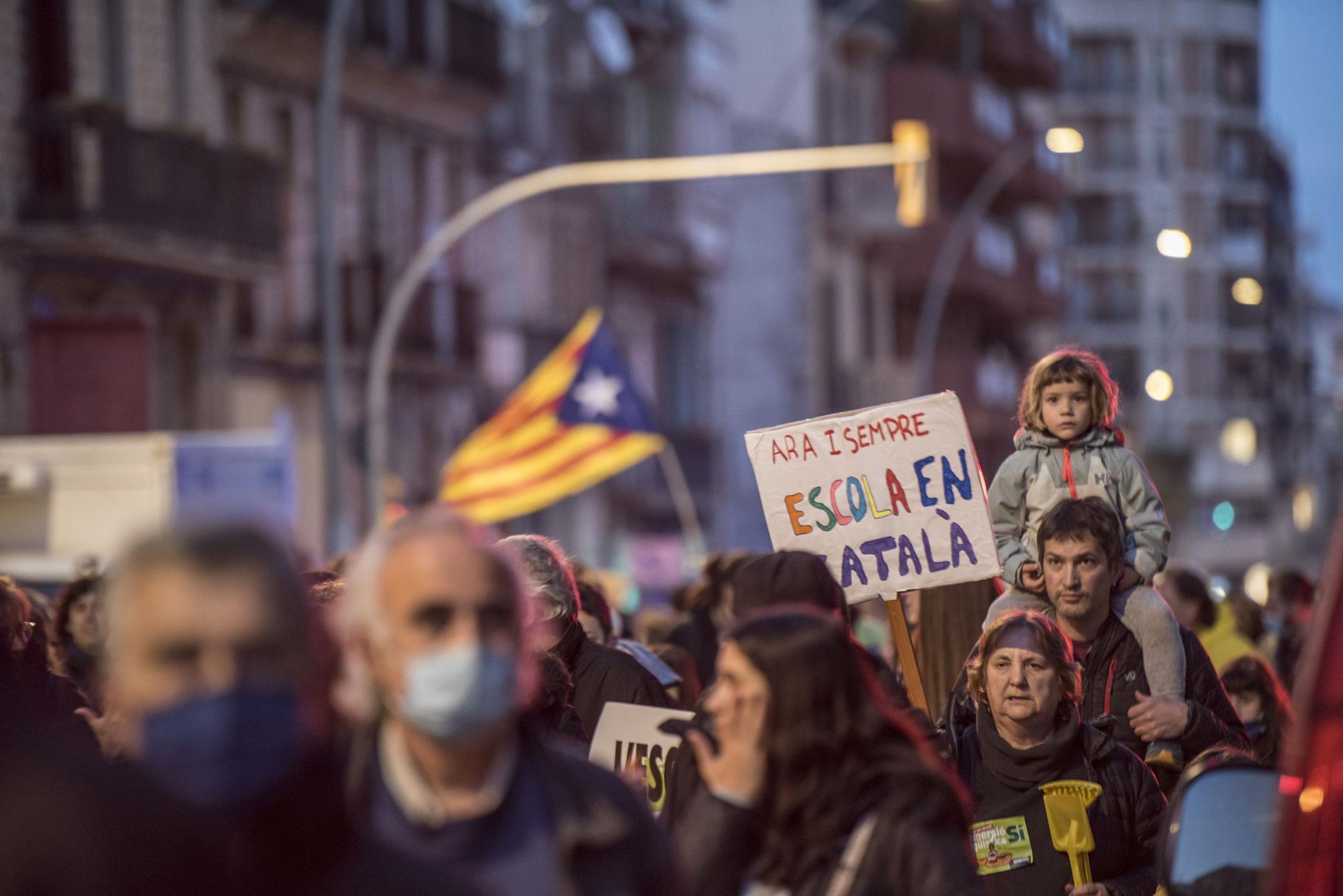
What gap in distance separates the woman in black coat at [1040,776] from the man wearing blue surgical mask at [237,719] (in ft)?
9.84

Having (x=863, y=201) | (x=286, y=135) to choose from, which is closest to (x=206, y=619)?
(x=286, y=135)

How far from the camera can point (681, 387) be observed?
4238 cm

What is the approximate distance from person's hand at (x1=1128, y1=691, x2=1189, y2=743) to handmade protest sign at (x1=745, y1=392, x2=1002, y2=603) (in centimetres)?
65

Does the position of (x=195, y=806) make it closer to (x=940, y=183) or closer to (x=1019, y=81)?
(x=940, y=183)

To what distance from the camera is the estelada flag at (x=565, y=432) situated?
70.8 ft

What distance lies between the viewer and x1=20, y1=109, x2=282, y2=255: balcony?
2270 centimetres

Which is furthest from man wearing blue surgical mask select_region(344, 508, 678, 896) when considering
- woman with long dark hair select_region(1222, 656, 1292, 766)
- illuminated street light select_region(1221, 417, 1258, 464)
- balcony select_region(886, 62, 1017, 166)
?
illuminated street light select_region(1221, 417, 1258, 464)

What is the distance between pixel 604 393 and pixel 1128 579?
50.8 ft

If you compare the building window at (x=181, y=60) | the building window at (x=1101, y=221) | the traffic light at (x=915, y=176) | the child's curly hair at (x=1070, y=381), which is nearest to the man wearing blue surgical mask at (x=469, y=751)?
the child's curly hair at (x=1070, y=381)

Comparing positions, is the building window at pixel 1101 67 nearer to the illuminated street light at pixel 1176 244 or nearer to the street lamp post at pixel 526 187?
the illuminated street light at pixel 1176 244

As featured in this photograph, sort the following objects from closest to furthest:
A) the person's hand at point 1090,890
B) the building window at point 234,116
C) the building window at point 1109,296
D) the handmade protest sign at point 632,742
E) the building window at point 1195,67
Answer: the person's hand at point 1090,890
the handmade protest sign at point 632,742
the building window at point 234,116
the building window at point 1109,296
the building window at point 1195,67

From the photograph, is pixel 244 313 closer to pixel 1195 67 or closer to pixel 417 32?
pixel 417 32

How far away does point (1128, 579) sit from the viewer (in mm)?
7086

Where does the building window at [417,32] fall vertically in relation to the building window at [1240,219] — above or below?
below
